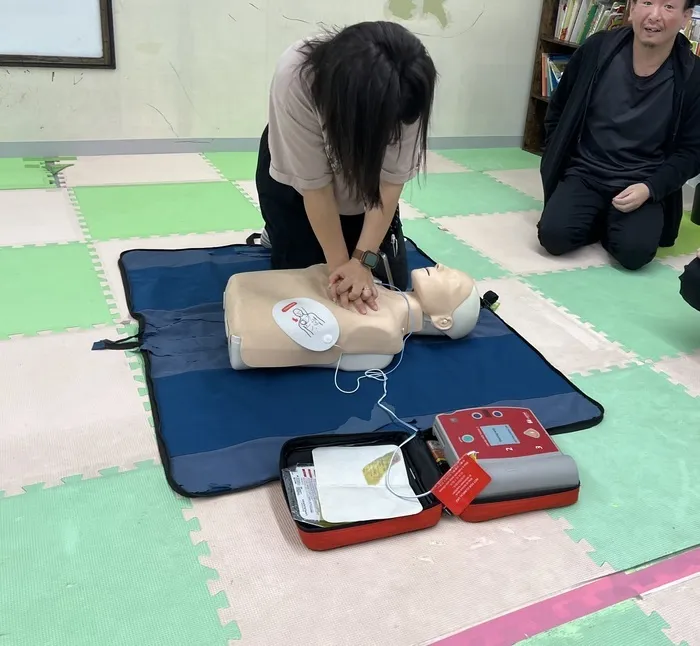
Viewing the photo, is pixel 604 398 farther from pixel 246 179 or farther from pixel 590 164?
pixel 246 179

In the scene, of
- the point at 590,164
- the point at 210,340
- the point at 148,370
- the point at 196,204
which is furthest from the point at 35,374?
the point at 590,164

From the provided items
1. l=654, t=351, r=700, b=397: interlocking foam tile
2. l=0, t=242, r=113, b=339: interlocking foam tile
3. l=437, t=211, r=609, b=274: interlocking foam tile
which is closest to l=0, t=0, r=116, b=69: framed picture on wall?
l=0, t=242, r=113, b=339: interlocking foam tile

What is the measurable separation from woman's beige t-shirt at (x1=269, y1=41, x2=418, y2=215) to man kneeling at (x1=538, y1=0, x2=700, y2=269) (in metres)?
1.07

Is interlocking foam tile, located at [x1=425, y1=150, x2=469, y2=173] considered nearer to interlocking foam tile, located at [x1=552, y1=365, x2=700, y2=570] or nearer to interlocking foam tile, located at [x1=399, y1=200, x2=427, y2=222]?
interlocking foam tile, located at [x1=399, y1=200, x2=427, y2=222]

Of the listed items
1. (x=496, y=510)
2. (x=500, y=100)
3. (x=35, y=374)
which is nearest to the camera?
(x=496, y=510)

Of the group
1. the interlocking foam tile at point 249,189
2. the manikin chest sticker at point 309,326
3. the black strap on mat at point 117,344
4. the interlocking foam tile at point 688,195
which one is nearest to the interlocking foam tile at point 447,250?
the interlocking foam tile at point 249,189

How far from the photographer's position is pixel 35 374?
59.2 inches

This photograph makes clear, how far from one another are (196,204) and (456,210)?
104 centimetres

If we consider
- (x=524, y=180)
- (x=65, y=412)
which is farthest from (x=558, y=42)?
(x=65, y=412)

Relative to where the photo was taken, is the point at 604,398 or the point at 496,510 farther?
the point at 604,398

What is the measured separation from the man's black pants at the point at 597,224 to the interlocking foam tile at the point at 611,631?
1.48 m

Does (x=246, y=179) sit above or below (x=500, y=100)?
below

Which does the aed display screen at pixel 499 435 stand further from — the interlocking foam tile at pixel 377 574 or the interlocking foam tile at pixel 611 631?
the interlocking foam tile at pixel 611 631

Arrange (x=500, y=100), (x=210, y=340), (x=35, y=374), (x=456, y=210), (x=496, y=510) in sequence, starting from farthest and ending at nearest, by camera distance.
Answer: (x=500, y=100)
(x=456, y=210)
(x=210, y=340)
(x=35, y=374)
(x=496, y=510)
